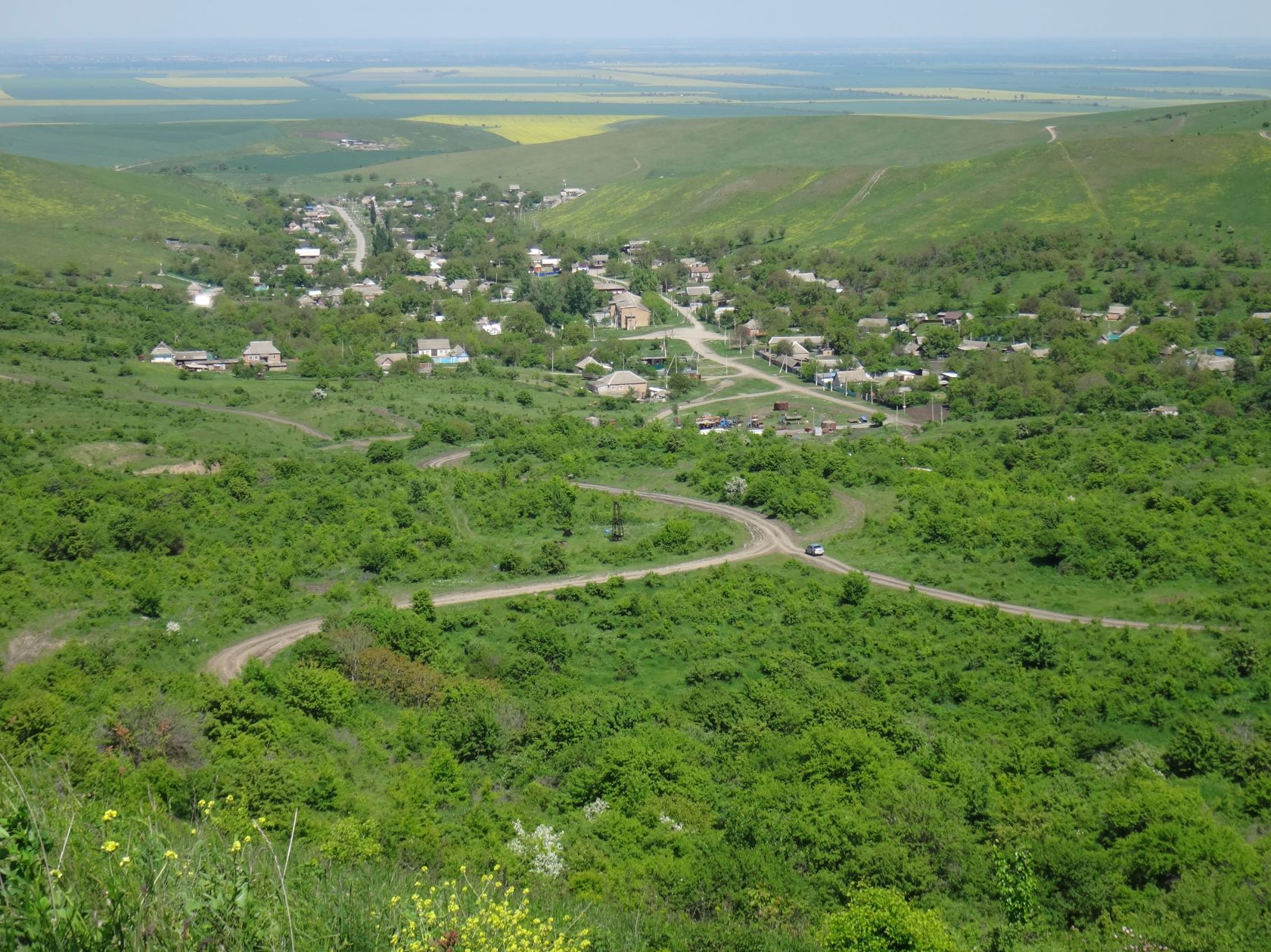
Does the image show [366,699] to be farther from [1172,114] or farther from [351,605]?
[1172,114]

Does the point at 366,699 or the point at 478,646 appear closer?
the point at 366,699

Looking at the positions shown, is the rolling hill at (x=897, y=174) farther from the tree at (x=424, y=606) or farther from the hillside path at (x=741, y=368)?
the tree at (x=424, y=606)

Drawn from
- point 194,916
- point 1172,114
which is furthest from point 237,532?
point 1172,114

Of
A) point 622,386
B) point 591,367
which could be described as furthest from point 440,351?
point 622,386

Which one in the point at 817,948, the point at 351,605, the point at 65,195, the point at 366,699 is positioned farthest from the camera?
the point at 65,195

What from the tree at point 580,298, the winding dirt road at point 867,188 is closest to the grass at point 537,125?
the winding dirt road at point 867,188

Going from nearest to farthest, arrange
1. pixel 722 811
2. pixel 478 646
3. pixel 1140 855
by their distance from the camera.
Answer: pixel 1140 855 < pixel 722 811 < pixel 478 646

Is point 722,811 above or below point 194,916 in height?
below

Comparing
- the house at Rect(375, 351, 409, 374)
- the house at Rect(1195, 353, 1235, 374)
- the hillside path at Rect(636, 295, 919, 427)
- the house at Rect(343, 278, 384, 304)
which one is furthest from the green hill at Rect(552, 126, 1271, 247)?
the house at Rect(375, 351, 409, 374)
